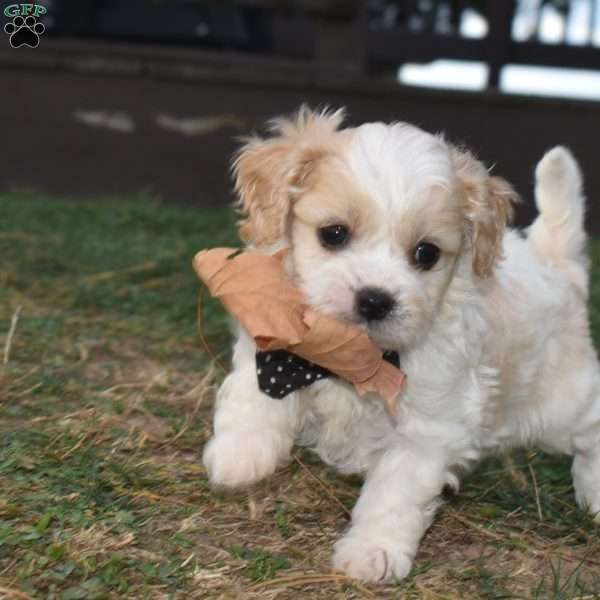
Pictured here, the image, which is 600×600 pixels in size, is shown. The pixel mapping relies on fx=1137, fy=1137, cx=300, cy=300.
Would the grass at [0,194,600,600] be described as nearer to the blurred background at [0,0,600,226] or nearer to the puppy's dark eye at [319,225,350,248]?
the puppy's dark eye at [319,225,350,248]

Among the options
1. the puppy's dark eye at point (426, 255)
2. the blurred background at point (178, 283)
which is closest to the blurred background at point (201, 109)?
the blurred background at point (178, 283)

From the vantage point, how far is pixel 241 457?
10.6 ft

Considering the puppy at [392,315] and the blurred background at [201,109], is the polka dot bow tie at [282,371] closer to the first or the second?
A: the puppy at [392,315]

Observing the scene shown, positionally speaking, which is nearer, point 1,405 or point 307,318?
point 307,318

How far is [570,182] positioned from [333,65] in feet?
15.7

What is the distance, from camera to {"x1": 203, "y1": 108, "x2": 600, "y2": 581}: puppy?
123 inches

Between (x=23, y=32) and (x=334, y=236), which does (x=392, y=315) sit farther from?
(x=23, y=32)

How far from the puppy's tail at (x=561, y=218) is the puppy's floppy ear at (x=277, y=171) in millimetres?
876

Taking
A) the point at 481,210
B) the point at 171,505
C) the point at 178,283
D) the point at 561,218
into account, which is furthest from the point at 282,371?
the point at 178,283

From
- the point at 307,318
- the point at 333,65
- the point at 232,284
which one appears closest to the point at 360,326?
the point at 307,318

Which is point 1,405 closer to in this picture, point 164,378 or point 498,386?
point 164,378

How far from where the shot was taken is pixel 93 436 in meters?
3.63

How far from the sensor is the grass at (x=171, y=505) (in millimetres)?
2773

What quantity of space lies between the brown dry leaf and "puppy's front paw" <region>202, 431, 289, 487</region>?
28 cm
